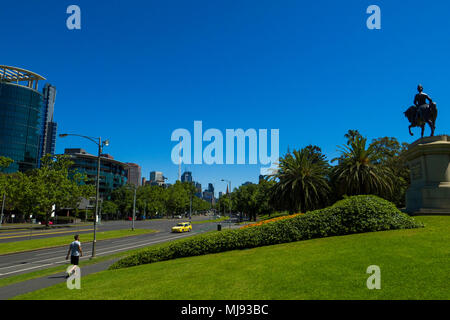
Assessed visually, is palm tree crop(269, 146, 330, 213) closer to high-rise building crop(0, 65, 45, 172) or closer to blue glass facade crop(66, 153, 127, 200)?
blue glass facade crop(66, 153, 127, 200)

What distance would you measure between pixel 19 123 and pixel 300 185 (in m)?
138

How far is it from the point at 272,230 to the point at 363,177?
53.5 feet

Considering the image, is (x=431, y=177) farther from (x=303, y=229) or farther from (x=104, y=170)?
(x=104, y=170)

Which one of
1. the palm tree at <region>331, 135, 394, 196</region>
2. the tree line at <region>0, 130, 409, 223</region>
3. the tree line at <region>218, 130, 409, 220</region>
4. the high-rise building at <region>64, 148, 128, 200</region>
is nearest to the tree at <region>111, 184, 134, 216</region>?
the high-rise building at <region>64, 148, 128, 200</region>

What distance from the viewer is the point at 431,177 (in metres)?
17.4

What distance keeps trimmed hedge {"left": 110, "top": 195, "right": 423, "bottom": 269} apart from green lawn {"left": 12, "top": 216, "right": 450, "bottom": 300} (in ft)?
5.58

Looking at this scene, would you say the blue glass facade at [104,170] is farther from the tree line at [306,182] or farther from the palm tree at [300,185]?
the palm tree at [300,185]

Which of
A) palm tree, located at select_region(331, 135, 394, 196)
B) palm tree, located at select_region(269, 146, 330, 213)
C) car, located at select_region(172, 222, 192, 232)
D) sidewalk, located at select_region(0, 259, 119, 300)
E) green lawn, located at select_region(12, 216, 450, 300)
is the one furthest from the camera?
car, located at select_region(172, 222, 192, 232)

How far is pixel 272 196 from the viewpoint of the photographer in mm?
31438

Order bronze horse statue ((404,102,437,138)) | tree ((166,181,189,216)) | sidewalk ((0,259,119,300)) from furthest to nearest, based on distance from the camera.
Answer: tree ((166,181,189,216))
bronze horse statue ((404,102,437,138))
sidewalk ((0,259,119,300))

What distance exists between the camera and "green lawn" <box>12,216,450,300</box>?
251 inches
